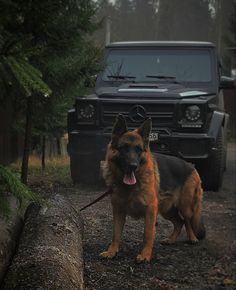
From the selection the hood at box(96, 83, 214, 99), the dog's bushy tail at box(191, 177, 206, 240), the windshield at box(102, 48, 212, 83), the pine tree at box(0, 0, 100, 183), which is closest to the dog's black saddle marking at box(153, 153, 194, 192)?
the dog's bushy tail at box(191, 177, 206, 240)

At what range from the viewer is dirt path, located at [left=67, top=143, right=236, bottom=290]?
5.05 metres

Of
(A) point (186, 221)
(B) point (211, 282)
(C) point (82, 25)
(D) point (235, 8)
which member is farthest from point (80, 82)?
(D) point (235, 8)

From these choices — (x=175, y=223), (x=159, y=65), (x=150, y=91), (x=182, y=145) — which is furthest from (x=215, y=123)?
(x=175, y=223)

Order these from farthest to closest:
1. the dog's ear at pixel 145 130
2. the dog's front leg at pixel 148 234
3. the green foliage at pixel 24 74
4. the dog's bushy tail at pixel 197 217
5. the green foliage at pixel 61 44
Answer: the green foliage at pixel 61 44 < the dog's bushy tail at pixel 197 217 < the dog's ear at pixel 145 130 < the dog's front leg at pixel 148 234 < the green foliage at pixel 24 74

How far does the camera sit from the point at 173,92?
30.3 feet

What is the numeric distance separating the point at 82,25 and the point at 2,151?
5.21m

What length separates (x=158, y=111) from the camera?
909 cm

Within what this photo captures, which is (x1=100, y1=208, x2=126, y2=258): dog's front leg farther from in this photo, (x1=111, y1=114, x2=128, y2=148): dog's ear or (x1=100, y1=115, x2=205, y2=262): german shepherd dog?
(x1=111, y1=114, x2=128, y2=148): dog's ear

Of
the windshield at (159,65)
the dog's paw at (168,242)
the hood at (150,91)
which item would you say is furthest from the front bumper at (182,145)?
the dog's paw at (168,242)

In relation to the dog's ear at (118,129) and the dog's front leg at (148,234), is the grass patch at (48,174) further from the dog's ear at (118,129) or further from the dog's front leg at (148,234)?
the dog's front leg at (148,234)

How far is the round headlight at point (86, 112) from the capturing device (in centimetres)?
923

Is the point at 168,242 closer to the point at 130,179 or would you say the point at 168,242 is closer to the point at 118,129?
the point at 130,179

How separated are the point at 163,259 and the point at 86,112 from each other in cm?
396

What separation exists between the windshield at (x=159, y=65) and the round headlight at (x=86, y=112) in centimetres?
95
